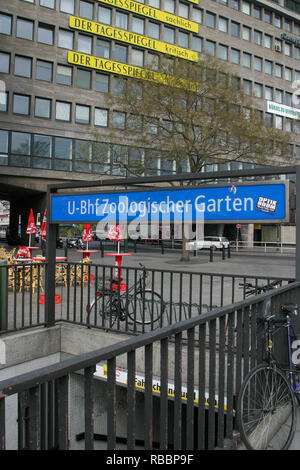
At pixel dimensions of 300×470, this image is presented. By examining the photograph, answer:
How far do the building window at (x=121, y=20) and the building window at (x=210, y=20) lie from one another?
30.7 ft

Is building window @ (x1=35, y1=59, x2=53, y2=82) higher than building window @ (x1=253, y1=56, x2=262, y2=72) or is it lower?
lower

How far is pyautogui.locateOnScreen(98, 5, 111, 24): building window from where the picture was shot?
34.9 meters

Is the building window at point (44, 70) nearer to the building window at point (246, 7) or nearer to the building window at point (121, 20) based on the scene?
the building window at point (121, 20)

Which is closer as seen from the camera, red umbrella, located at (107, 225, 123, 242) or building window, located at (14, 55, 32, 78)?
red umbrella, located at (107, 225, 123, 242)

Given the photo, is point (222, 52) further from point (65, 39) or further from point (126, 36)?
point (65, 39)

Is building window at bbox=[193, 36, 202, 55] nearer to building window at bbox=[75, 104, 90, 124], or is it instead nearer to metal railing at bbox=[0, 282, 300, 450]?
building window at bbox=[75, 104, 90, 124]

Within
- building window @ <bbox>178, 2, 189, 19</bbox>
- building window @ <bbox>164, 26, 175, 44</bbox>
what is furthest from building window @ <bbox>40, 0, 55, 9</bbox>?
building window @ <bbox>178, 2, 189, 19</bbox>

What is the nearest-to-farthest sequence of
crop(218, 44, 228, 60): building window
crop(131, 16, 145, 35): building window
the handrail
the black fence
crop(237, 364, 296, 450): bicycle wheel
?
the handrail → crop(237, 364, 296, 450): bicycle wheel → the black fence → crop(131, 16, 145, 35): building window → crop(218, 44, 228, 60): building window

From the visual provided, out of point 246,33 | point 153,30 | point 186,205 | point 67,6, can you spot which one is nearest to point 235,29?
point 246,33

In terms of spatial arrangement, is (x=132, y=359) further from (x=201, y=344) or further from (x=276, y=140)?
(x=276, y=140)

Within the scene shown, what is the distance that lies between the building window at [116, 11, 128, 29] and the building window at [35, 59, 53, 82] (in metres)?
7.92

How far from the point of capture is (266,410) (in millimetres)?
3084

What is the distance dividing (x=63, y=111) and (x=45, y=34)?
6042 mm
